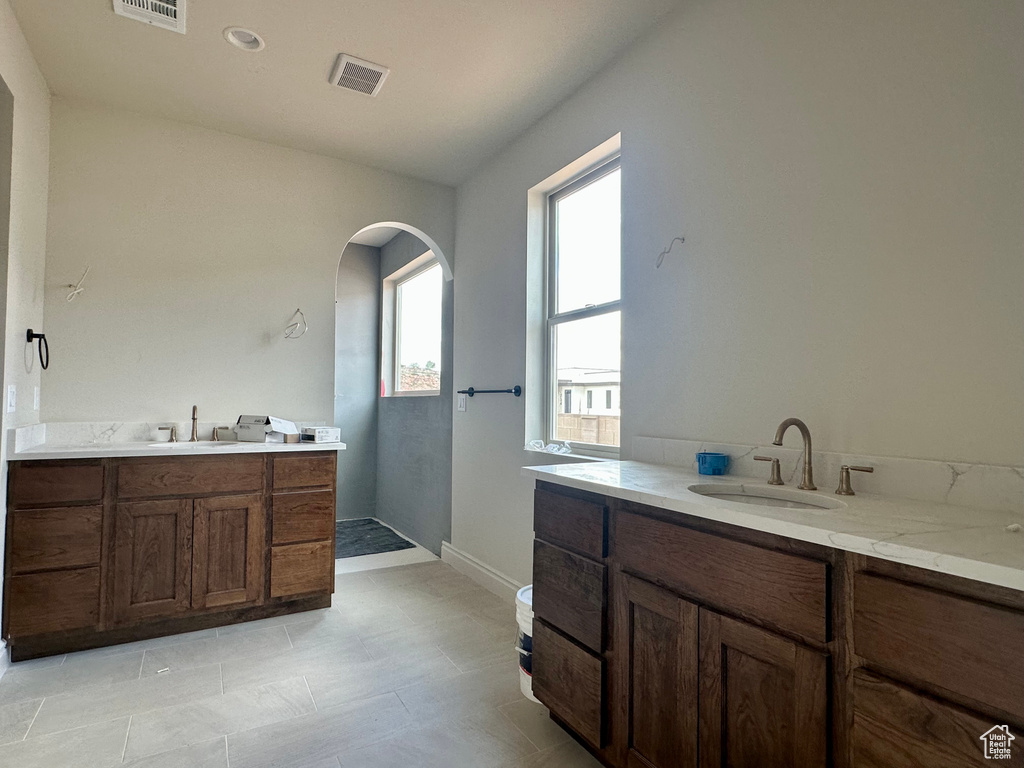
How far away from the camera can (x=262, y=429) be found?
117 inches

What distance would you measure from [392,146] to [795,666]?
3.31 metres

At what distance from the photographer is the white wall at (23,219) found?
222 centimetres

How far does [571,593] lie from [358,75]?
2488 millimetres

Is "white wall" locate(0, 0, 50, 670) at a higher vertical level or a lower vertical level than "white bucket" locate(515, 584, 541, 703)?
higher

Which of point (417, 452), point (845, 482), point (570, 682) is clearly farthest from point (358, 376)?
point (845, 482)

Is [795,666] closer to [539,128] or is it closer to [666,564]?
[666,564]

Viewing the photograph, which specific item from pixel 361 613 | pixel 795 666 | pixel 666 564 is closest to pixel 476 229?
pixel 361 613

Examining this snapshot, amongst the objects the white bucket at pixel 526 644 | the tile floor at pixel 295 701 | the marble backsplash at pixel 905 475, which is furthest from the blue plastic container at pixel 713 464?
the tile floor at pixel 295 701

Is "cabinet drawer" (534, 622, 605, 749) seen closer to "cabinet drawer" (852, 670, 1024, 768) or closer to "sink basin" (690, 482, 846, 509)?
"sink basin" (690, 482, 846, 509)

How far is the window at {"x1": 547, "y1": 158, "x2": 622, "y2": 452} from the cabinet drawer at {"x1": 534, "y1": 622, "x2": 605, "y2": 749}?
38.6 inches

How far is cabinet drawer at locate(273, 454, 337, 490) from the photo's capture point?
285 cm

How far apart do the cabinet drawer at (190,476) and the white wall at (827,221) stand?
189 cm

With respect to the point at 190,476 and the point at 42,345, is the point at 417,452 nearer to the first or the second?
the point at 190,476

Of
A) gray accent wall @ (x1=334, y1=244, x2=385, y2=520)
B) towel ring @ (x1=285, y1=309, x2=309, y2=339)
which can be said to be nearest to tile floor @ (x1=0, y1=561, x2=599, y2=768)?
towel ring @ (x1=285, y1=309, x2=309, y2=339)
